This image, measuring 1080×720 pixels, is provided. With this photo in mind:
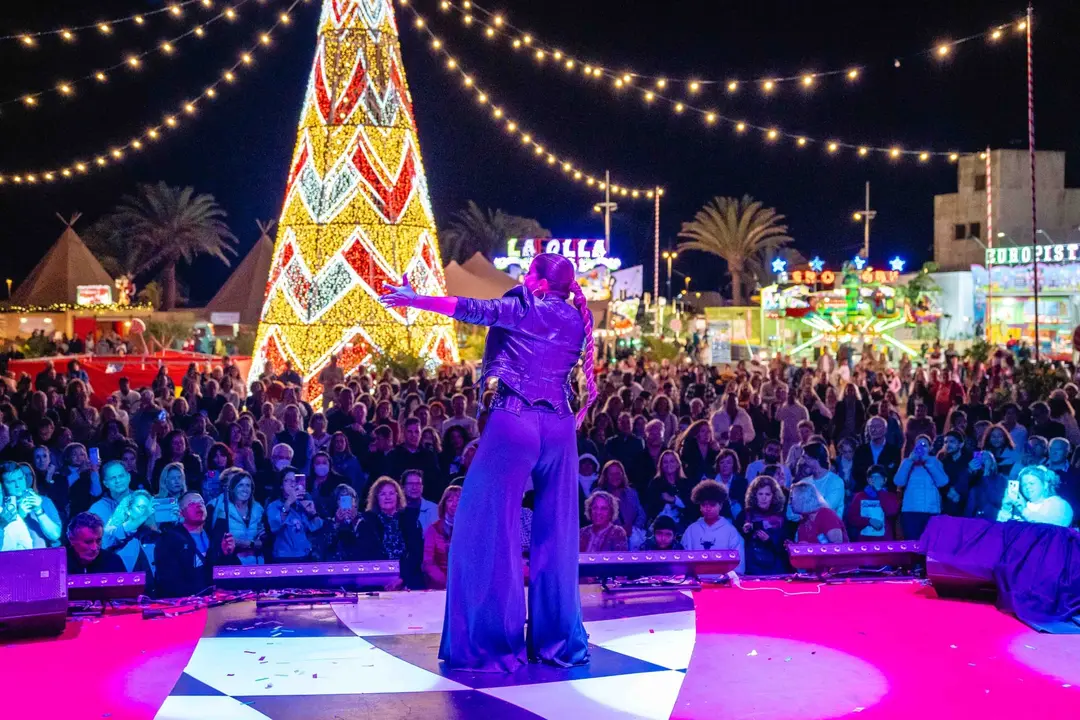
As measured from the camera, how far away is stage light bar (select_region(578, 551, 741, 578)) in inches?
306

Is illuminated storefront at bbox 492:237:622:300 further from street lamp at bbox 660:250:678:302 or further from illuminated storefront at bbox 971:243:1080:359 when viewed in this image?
street lamp at bbox 660:250:678:302

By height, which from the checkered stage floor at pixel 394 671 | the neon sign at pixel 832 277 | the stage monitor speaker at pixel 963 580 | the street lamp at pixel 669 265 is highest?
the street lamp at pixel 669 265

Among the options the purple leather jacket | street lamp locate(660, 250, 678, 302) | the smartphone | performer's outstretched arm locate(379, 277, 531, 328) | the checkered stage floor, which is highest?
street lamp locate(660, 250, 678, 302)

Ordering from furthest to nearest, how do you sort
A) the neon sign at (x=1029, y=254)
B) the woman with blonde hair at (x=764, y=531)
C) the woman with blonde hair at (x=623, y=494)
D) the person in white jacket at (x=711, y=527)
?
the neon sign at (x=1029, y=254)
the woman with blonde hair at (x=623, y=494)
the woman with blonde hair at (x=764, y=531)
the person in white jacket at (x=711, y=527)

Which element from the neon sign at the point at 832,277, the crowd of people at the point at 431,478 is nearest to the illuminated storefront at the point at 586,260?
the neon sign at the point at 832,277

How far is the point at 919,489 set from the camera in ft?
30.5

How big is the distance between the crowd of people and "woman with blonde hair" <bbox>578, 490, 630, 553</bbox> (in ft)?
0.05

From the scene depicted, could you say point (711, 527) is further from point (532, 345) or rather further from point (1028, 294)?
point (1028, 294)

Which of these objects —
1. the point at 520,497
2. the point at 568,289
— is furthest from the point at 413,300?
the point at 520,497

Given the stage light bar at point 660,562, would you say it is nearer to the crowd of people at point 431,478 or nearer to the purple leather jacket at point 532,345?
the crowd of people at point 431,478

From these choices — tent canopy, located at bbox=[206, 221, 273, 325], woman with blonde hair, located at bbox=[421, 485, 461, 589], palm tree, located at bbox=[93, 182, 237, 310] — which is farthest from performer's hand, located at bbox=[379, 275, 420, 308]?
palm tree, located at bbox=[93, 182, 237, 310]

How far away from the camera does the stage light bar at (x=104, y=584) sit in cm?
727

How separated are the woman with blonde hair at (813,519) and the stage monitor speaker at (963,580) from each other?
82 cm

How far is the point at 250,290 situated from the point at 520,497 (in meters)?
28.0
